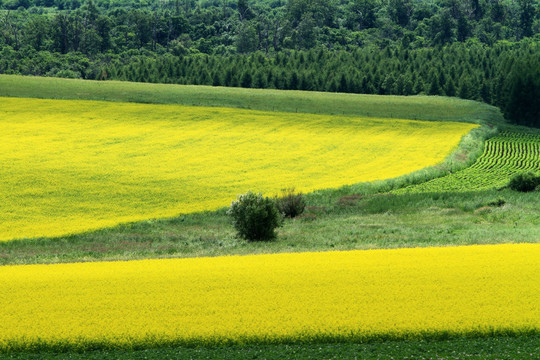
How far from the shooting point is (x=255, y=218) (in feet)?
119

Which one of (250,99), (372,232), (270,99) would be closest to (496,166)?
(372,232)

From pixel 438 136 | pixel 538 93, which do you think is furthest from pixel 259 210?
pixel 538 93

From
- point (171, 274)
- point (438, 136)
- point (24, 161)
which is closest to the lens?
point (171, 274)

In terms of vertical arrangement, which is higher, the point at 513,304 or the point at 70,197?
the point at 513,304

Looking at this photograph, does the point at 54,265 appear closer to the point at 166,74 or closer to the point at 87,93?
the point at 87,93

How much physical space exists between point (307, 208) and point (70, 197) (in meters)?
14.4

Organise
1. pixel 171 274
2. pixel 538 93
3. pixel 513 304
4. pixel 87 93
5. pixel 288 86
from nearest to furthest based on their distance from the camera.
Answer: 1. pixel 513 304
2. pixel 171 274
3. pixel 87 93
4. pixel 538 93
5. pixel 288 86

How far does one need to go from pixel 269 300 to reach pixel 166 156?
4262 cm

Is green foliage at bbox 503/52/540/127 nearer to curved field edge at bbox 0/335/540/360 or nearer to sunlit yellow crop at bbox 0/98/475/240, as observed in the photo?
sunlit yellow crop at bbox 0/98/475/240

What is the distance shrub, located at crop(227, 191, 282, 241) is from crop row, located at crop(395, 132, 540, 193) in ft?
63.4

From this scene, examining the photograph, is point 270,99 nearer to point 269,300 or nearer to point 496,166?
point 496,166

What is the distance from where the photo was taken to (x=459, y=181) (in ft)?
193

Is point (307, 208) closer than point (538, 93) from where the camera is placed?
Yes

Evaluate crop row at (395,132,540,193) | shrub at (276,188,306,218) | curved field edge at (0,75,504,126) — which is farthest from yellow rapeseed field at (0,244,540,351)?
curved field edge at (0,75,504,126)
